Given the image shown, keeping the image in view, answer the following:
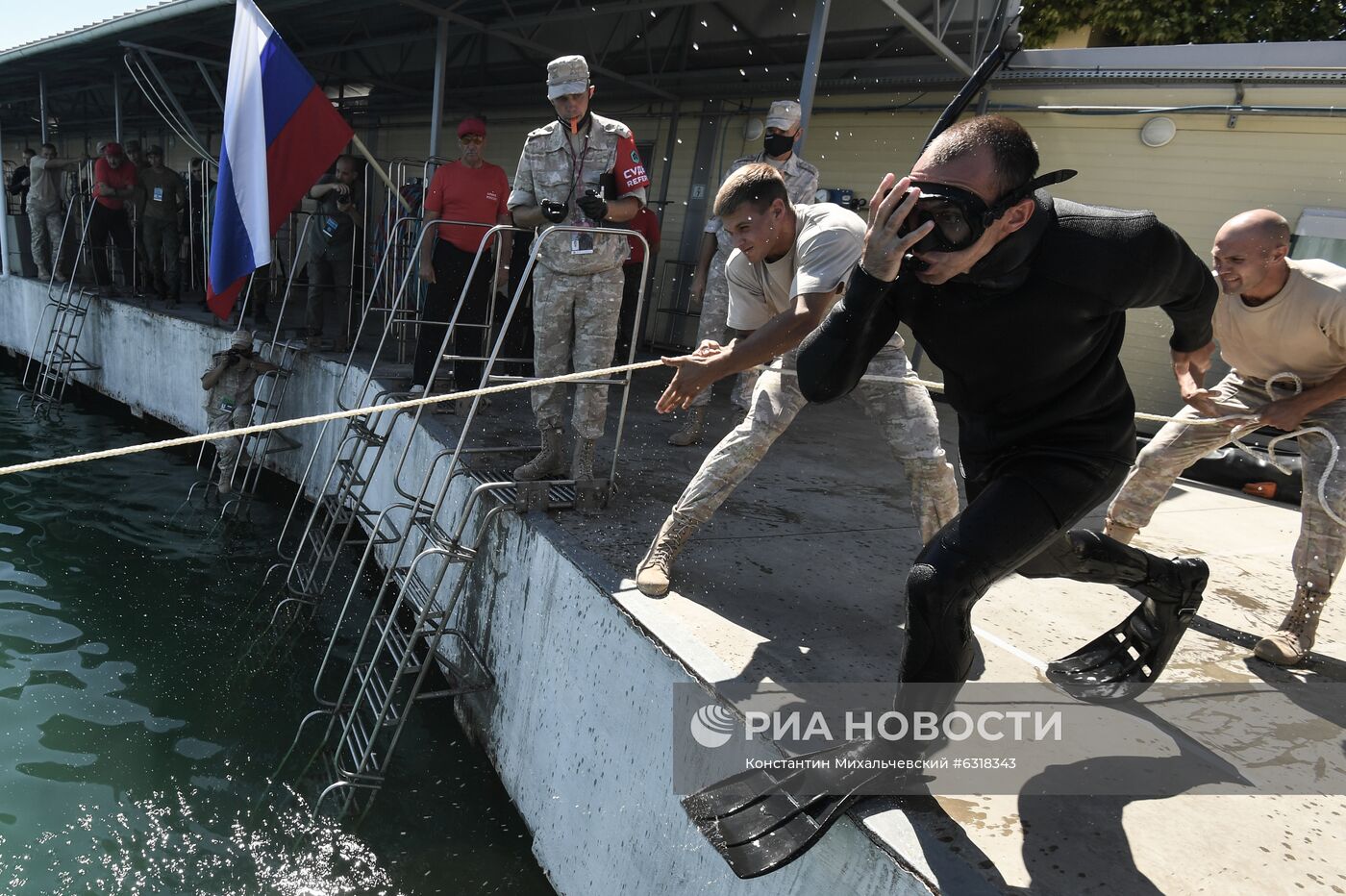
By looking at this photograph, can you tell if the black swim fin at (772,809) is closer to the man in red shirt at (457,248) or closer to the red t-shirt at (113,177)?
the man in red shirt at (457,248)

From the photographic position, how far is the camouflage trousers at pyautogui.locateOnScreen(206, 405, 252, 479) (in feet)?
23.5

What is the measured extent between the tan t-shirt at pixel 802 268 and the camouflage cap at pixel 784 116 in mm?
2577

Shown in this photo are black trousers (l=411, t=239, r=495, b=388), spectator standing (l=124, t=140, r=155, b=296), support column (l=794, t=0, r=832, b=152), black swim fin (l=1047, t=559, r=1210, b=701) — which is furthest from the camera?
spectator standing (l=124, t=140, r=155, b=296)

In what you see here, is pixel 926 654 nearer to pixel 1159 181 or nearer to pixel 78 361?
pixel 1159 181

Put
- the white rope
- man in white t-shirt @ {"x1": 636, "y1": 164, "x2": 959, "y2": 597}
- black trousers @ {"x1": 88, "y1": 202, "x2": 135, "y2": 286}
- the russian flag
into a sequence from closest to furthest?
the white rope < man in white t-shirt @ {"x1": 636, "y1": 164, "x2": 959, "y2": 597} < the russian flag < black trousers @ {"x1": 88, "y1": 202, "x2": 135, "y2": 286}

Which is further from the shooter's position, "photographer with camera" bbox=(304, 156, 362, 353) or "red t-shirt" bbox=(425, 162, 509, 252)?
"photographer with camera" bbox=(304, 156, 362, 353)

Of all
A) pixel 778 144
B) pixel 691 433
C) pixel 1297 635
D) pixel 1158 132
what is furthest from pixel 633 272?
pixel 1297 635

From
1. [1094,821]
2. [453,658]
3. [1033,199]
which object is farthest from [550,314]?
[1094,821]

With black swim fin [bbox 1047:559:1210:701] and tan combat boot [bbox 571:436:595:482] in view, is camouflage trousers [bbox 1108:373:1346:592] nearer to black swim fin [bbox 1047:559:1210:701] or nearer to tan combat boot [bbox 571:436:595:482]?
black swim fin [bbox 1047:559:1210:701]

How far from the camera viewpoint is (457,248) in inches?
242

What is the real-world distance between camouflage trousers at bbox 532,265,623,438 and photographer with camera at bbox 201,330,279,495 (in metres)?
4.50

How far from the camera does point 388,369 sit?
6.86 metres

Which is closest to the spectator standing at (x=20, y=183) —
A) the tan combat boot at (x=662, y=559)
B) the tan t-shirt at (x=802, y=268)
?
the tan t-shirt at (x=802, y=268)

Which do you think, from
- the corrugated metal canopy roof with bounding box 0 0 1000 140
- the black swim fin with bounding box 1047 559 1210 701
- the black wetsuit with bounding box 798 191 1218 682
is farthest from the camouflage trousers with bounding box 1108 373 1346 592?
the corrugated metal canopy roof with bounding box 0 0 1000 140
